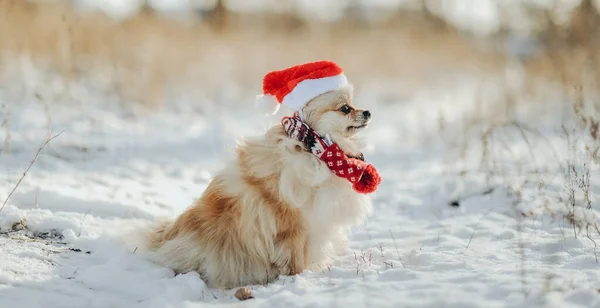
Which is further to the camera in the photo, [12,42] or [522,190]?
[12,42]

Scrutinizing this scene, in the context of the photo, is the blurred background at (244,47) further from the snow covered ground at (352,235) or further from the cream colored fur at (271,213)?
the cream colored fur at (271,213)

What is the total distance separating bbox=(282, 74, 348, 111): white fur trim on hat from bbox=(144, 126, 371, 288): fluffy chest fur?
0.23 m

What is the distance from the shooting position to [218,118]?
880cm

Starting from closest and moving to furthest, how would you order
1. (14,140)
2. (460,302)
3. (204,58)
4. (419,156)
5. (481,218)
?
(460,302)
(481,218)
(14,140)
(419,156)
(204,58)

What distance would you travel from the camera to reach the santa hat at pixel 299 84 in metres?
3.23

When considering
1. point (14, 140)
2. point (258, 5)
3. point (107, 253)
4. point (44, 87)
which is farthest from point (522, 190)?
point (258, 5)

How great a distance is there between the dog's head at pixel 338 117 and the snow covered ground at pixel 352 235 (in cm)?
30

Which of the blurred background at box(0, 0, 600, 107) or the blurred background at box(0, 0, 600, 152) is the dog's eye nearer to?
Result: the blurred background at box(0, 0, 600, 152)

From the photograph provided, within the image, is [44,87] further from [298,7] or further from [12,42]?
[298,7]

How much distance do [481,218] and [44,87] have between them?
19.1ft

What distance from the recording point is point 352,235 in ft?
13.4

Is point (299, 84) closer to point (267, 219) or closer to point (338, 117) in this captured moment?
point (338, 117)

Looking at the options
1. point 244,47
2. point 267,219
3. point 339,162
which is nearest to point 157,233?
point 267,219

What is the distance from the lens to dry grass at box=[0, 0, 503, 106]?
8.20m
